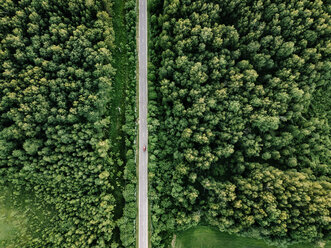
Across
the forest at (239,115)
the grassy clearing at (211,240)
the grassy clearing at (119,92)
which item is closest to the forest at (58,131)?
the grassy clearing at (119,92)

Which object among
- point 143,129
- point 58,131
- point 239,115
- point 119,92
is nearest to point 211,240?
point 239,115

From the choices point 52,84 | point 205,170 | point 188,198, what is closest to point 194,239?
point 188,198

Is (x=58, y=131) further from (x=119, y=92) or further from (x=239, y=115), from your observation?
(x=239, y=115)

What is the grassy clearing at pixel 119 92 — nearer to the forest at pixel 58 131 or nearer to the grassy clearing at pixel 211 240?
the forest at pixel 58 131

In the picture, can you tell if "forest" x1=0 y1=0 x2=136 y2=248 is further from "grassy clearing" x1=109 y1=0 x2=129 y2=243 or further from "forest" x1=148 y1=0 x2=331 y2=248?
"forest" x1=148 y1=0 x2=331 y2=248

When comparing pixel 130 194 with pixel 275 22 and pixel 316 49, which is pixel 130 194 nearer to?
pixel 275 22
